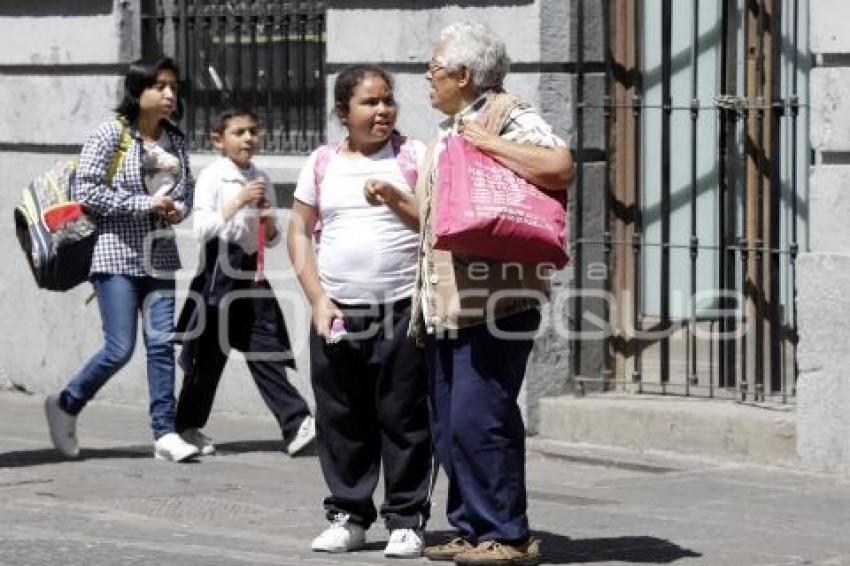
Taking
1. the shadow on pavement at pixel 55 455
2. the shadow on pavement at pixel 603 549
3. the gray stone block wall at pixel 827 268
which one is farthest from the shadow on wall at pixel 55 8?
the shadow on pavement at pixel 603 549

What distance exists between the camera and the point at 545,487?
1016 centimetres

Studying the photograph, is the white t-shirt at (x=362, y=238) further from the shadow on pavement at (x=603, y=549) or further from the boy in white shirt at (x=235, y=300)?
the boy in white shirt at (x=235, y=300)

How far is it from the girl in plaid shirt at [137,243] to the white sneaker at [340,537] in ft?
7.76

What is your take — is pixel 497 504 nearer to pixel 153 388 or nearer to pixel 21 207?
pixel 153 388

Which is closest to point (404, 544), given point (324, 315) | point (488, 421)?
point (488, 421)

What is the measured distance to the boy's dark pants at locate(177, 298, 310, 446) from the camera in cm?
1094

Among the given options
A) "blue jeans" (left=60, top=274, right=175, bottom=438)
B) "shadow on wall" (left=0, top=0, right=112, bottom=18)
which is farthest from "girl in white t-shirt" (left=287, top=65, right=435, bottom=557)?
"shadow on wall" (left=0, top=0, right=112, bottom=18)

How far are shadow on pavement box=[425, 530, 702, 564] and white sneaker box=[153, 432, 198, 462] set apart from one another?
2.16 metres

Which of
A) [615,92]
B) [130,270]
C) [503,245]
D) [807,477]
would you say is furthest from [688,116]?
[503,245]

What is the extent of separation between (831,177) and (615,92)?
158 centimetres

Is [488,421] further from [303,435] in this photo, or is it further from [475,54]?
[303,435]

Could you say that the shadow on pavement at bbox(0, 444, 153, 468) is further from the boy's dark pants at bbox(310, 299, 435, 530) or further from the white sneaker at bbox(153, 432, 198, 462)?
the boy's dark pants at bbox(310, 299, 435, 530)

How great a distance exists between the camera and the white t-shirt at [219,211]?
10.8m

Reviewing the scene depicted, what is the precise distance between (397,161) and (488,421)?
1158 millimetres
